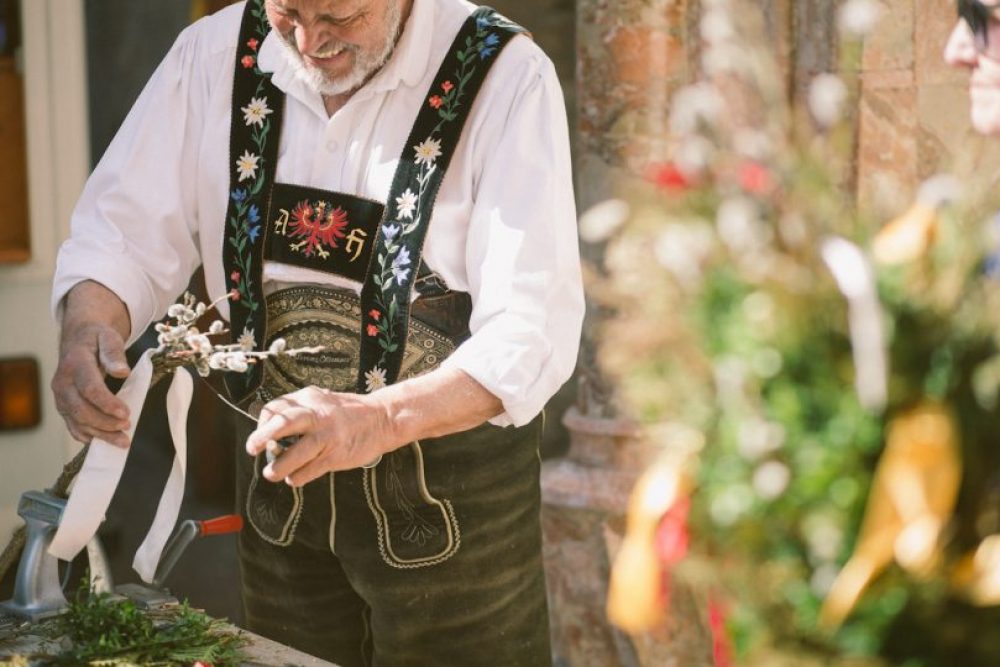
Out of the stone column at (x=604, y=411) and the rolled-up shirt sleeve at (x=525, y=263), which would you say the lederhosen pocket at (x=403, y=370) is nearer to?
the rolled-up shirt sleeve at (x=525, y=263)

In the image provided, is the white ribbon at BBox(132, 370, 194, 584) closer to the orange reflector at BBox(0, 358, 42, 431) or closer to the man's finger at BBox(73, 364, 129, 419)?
the man's finger at BBox(73, 364, 129, 419)

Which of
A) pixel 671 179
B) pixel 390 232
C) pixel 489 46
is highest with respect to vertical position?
pixel 489 46

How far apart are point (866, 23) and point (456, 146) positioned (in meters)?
1.12

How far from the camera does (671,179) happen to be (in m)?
1.07

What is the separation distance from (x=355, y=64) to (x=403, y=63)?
75 millimetres

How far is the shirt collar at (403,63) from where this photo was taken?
83.7 inches

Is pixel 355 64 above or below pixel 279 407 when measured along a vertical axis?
above

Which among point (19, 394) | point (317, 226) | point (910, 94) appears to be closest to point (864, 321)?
point (317, 226)

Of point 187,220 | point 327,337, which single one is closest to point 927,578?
point 327,337

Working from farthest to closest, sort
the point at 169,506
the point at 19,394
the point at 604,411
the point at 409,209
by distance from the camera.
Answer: the point at 604,411 < the point at 19,394 < the point at 409,209 < the point at 169,506

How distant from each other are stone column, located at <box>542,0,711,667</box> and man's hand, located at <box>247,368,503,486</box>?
1.76 metres

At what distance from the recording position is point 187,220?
228 centimetres

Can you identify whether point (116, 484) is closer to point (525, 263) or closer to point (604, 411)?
point (525, 263)

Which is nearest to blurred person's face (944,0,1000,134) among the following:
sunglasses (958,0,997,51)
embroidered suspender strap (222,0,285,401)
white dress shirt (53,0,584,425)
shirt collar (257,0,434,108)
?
sunglasses (958,0,997,51)
